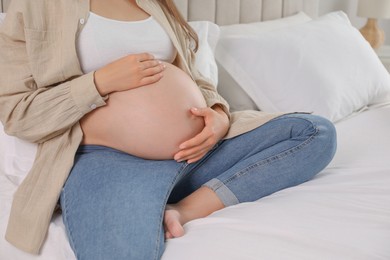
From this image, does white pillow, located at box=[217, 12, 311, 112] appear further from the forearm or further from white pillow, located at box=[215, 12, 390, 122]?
the forearm

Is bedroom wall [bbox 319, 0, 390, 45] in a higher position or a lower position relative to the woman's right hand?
lower

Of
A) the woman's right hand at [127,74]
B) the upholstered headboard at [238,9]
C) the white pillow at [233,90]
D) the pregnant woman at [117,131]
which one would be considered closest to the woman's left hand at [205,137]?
the pregnant woman at [117,131]

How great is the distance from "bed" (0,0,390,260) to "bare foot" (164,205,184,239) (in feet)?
0.05

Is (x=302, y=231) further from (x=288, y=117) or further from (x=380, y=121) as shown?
(x=380, y=121)

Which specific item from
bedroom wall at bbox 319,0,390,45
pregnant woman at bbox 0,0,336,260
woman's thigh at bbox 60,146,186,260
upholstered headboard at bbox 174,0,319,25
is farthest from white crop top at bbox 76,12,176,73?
bedroom wall at bbox 319,0,390,45

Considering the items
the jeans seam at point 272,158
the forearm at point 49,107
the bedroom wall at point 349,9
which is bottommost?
the bedroom wall at point 349,9

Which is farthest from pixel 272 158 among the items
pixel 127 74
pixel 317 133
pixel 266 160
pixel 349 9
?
pixel 349 9

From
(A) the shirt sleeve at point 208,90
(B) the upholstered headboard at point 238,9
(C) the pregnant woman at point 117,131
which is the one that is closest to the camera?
(C) the pregnant woman at point 117,131

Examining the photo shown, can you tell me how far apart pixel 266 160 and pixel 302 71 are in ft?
2.24

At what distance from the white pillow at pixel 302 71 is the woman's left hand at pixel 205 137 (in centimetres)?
56

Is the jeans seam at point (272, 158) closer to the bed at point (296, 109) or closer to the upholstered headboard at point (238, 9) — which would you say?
the bed at point (296, 109)

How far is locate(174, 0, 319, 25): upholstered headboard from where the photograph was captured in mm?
2135

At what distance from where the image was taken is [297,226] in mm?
1087

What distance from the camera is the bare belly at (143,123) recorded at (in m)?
1.27
